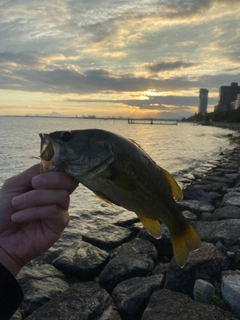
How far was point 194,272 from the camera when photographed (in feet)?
20.2

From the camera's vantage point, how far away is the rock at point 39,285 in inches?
245

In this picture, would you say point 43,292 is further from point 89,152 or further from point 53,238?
point 89,152

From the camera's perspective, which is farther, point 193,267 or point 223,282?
point 193,267

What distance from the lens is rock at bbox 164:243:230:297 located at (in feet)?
19.9

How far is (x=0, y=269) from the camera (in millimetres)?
3105

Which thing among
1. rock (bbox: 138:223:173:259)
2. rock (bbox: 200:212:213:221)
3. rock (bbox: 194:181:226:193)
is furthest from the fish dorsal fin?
rock (bbox: 194:181:226:193)

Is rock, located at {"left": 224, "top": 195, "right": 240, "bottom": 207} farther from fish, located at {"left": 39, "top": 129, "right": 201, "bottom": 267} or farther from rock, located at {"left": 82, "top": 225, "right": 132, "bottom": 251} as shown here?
fish, located at {"left": 39, "top": 129, "right": 201, "bottom": 267}

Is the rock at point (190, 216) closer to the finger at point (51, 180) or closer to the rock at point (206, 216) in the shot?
the rock at point (206, 216)

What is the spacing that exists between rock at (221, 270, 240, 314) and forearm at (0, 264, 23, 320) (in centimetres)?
372

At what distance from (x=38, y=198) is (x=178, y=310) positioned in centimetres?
351

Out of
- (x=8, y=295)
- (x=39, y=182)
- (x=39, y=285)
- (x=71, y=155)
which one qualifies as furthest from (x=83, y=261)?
(x=71, y=155)

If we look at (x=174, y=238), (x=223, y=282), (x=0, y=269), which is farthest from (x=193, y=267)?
(x=0, y=269)

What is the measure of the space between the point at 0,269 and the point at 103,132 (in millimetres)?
1731

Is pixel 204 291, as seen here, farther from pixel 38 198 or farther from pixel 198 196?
Answer: pixel 198 196
